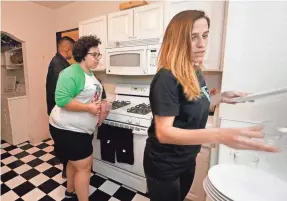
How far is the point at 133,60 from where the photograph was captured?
1841 millimetres

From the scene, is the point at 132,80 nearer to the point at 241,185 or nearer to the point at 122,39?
the point at 122,39

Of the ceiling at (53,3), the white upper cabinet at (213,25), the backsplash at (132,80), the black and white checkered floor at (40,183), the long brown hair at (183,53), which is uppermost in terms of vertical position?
the ceiling at (53,3)

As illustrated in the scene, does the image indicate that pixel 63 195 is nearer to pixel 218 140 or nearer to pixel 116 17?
pixel 218 140

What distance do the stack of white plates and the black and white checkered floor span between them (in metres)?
1.19

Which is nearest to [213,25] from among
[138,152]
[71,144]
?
[138,152]

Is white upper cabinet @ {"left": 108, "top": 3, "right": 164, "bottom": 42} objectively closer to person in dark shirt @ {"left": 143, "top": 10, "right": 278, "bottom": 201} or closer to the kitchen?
the kitchen

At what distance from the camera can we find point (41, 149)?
9.02ft

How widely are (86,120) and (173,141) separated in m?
0.91

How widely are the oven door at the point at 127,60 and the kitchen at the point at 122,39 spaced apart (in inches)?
0.9

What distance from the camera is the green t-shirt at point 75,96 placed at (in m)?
1.21

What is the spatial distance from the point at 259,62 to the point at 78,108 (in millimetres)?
1170

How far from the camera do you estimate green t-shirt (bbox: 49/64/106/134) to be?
121cm

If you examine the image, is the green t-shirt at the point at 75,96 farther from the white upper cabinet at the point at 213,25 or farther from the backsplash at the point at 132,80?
the white upper cabinet at the point at 213,25

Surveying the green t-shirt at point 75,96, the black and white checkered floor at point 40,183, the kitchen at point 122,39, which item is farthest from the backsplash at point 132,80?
the black and white checkered floor at point 40,183
